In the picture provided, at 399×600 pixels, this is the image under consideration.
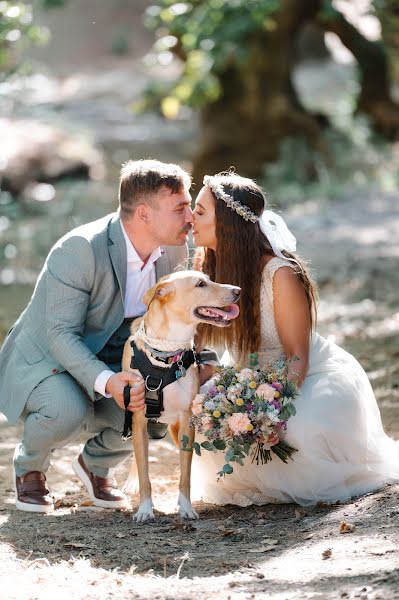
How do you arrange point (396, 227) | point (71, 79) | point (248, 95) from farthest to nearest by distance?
point (71, 79) < point (248, 95) < point (396, 227)

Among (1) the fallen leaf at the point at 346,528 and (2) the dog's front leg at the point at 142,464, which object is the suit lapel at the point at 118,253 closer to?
(2) the dog's front leg at the point at 142,464

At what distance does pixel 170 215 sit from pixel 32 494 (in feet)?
4.83

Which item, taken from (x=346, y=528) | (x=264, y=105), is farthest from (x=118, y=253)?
(x=264, y=105)

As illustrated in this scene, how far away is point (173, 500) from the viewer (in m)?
4.98

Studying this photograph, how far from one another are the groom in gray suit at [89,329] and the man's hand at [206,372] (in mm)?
416

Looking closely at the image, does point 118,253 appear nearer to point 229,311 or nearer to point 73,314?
point 73,314

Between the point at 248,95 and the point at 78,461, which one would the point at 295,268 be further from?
the point at 248,95

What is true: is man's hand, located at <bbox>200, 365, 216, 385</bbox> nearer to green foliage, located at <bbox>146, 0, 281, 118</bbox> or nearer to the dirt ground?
the dirt ground

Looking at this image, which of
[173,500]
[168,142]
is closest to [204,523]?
[173,500]

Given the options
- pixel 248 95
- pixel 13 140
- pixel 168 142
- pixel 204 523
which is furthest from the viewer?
pixel 168 142

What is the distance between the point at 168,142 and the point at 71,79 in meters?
12.1

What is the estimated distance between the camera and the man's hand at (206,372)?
187 inches

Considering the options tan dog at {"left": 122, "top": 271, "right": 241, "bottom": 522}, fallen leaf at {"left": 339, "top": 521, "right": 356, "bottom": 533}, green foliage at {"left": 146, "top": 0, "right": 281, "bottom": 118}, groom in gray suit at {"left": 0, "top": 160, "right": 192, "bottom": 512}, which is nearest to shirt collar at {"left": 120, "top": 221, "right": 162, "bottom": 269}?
groom in gray suit at {"left": 0, "top": 160, "right": 192, "bottom": 512}

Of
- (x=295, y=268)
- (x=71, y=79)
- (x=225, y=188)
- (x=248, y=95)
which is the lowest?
(x=71, y=79)
